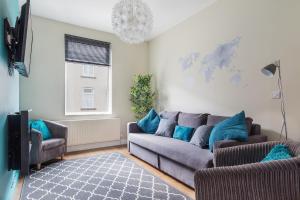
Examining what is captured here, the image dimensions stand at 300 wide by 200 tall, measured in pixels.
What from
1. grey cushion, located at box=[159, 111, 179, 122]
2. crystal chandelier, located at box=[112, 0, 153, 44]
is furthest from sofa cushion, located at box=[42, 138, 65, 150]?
crystal chandelier, located at box=[112, 0, 153, 44]

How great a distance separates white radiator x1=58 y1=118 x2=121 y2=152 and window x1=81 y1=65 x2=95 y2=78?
1071 mm

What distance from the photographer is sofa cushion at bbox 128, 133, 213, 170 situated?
2.22 metres

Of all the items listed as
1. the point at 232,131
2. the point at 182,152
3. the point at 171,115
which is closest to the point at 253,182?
the point at 232,131

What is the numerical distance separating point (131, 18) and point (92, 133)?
8.99ft

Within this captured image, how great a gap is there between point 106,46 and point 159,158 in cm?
295

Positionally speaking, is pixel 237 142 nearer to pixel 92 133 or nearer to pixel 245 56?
pixel 245 56

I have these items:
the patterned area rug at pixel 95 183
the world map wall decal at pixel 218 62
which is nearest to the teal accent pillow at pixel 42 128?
the patterned area rug at pixel 95 183

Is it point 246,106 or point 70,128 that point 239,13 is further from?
point 70,128

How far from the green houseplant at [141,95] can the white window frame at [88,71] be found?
99 cm

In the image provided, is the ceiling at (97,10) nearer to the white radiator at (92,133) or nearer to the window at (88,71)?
the window at (88,71)

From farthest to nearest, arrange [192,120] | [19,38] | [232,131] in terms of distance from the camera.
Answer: [192,120], [232,131], [19,38]

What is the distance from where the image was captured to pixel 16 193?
7.57 feet

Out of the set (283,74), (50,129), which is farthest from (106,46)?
(283,74)

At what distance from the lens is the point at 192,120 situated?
10.8ft
